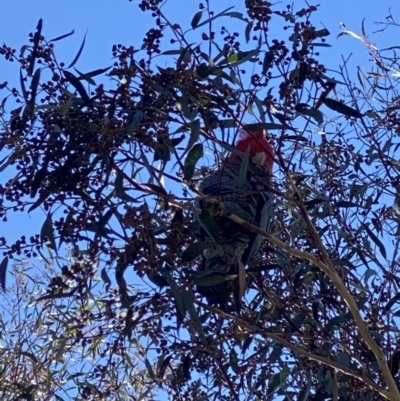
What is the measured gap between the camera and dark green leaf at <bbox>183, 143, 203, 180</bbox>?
2.61 m

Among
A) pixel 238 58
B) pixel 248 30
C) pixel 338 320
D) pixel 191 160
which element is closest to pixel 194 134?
pixel 191 160

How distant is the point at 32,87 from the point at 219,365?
1042 millimetres

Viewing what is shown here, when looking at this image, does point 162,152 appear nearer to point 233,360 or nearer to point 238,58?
point 238,58

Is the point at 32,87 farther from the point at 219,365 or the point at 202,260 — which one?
the point at 219,365

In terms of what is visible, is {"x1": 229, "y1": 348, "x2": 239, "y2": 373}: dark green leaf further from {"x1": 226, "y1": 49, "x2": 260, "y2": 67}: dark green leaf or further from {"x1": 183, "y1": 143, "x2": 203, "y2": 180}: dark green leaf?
{"x1": 226, "y1": 49, "x2": 260, "y2": 67}: dark green leaf

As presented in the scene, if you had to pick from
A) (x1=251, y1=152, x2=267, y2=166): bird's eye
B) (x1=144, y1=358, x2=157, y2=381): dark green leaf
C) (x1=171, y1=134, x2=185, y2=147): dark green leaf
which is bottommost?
(x1=144, y1=358, x2=157, y2=381): dark green leaf

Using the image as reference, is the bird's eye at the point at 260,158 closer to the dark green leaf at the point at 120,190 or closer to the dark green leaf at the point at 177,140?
the dark green leaf at the point at 177,140

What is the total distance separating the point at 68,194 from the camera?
8.35 ft

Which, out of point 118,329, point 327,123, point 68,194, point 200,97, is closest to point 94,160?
point 68,194

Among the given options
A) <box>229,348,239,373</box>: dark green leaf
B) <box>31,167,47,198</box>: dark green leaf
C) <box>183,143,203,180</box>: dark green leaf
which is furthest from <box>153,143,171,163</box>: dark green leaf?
<box>229,348,239,373</box>: dark green leaf

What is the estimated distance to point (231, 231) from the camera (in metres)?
2.83

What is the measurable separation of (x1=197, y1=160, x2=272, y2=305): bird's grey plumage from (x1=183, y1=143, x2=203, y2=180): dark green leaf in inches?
3.3

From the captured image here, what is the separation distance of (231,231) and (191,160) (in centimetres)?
32

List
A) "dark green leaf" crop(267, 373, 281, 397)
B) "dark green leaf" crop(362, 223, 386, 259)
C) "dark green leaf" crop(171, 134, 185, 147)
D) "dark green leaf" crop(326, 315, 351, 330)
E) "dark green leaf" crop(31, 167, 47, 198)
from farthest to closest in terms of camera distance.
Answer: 1. "dark green leaf" crop(362, 223, 386, 259)
2. "dark green leaf" crop(267, 373, 281, 397)
3. "dark green leaf" crop(326, 315, 351, 330)
4. "dark green leaf" crop(171, 134, 185, 147)
5. "dark green leaf" crop(31, 167, 47, 198)
